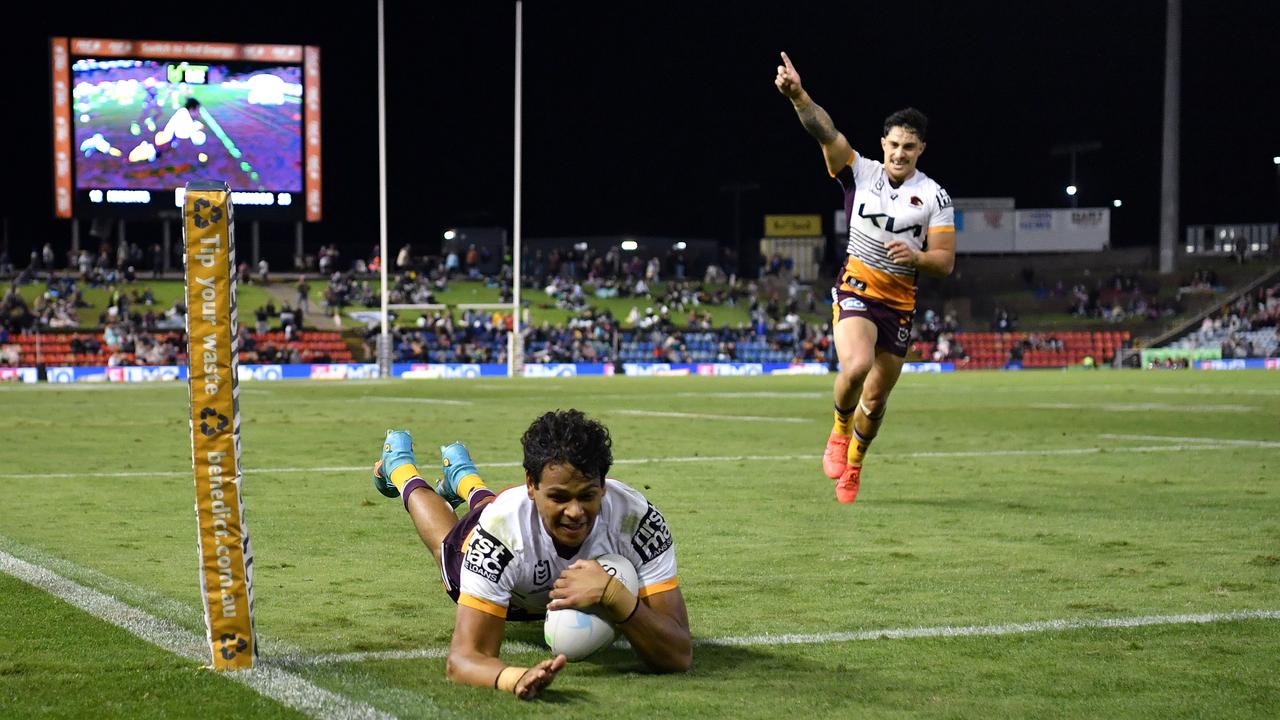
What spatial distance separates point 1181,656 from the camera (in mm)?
5617

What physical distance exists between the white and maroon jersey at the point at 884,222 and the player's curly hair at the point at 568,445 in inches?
214

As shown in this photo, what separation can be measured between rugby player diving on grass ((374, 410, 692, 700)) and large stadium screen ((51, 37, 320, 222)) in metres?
41.7

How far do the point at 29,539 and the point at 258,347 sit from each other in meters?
37.0

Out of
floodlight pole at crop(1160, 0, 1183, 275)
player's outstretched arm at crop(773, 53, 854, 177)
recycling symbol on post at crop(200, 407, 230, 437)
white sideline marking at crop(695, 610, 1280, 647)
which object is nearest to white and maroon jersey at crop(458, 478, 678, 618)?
white sideline marking at crop(695, 610, 1280, 647)

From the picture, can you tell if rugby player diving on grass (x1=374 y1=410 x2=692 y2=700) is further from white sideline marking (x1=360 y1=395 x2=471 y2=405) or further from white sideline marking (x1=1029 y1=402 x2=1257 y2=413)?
white sideline marking (x1=360 y1=395 x2=471 y2=405)

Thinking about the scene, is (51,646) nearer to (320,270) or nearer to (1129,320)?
(320,270)

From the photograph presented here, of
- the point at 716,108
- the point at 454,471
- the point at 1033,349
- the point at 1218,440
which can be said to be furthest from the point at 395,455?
the point at 716,108

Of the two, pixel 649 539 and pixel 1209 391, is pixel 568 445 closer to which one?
pixel 649 539

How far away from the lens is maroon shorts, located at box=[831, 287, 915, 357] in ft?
34.7

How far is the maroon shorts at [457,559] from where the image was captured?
564 cm

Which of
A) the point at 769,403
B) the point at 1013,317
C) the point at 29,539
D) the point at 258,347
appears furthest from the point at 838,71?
the point at 29,539

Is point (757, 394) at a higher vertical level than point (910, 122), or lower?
lower

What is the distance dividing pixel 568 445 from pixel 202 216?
1490 millimetres

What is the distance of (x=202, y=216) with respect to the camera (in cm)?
516
